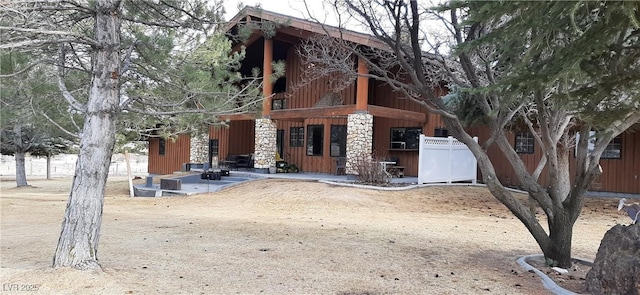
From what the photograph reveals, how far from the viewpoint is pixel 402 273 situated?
498 cm

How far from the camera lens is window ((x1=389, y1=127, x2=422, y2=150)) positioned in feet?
56.4

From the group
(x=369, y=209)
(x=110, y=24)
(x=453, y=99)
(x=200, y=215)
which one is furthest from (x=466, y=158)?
(x=110, y=24)

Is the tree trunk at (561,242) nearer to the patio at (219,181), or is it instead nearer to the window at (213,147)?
the patio at (219,181)

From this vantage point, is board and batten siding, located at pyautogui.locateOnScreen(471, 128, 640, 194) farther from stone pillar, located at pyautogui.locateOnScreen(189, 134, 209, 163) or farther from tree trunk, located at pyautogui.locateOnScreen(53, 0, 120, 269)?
stone pillar, located at pyautogui.locateOnScreen(189, 134, 209, 163)

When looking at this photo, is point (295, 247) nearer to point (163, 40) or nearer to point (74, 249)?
point (74, 249)

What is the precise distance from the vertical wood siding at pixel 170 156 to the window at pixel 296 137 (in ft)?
20.4

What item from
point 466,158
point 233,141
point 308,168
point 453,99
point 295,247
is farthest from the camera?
point 233,141

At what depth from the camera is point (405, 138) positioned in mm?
17500

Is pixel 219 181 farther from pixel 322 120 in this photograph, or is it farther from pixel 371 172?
pixel 371 172

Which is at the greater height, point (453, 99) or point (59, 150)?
point (453, 99)

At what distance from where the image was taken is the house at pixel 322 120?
1530cm

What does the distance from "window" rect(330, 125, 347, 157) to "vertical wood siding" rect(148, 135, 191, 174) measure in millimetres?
8766

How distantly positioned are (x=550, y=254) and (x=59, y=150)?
27240 millimetres

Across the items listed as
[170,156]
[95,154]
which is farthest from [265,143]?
[95,154]
